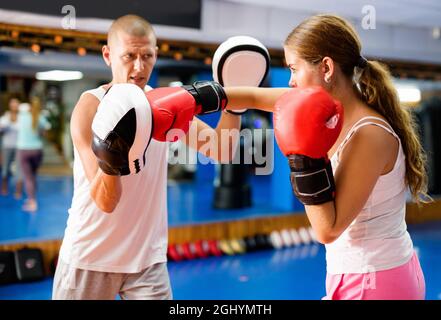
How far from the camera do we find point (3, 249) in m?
3.98

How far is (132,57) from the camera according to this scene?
1.65 metres

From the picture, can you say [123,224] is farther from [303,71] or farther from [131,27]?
[303,71]

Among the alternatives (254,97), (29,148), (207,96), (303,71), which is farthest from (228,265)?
(303,71)

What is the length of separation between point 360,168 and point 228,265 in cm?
354

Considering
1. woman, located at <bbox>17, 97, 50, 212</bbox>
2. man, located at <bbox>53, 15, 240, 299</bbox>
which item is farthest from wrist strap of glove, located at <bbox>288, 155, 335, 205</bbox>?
woman, located at <bbox>17, 97, 50, 212</bbox>

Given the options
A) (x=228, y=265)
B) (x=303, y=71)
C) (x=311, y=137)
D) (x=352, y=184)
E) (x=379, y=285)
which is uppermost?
(x=303, y=71)

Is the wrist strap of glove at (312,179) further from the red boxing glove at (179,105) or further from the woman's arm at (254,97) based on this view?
the woman's arm at (254,97)

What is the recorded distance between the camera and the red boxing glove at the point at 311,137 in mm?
1165

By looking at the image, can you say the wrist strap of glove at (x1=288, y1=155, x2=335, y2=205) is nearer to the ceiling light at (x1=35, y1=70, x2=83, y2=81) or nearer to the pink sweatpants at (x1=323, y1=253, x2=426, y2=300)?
the pink sweatpants at (x1=323, y1=253, x2=426, y2=300)

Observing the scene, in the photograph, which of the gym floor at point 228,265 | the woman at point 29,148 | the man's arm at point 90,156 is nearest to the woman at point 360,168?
the man's arm at point 90,156

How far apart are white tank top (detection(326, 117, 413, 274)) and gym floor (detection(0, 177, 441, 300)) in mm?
2448

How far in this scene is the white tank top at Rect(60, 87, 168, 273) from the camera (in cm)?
170
